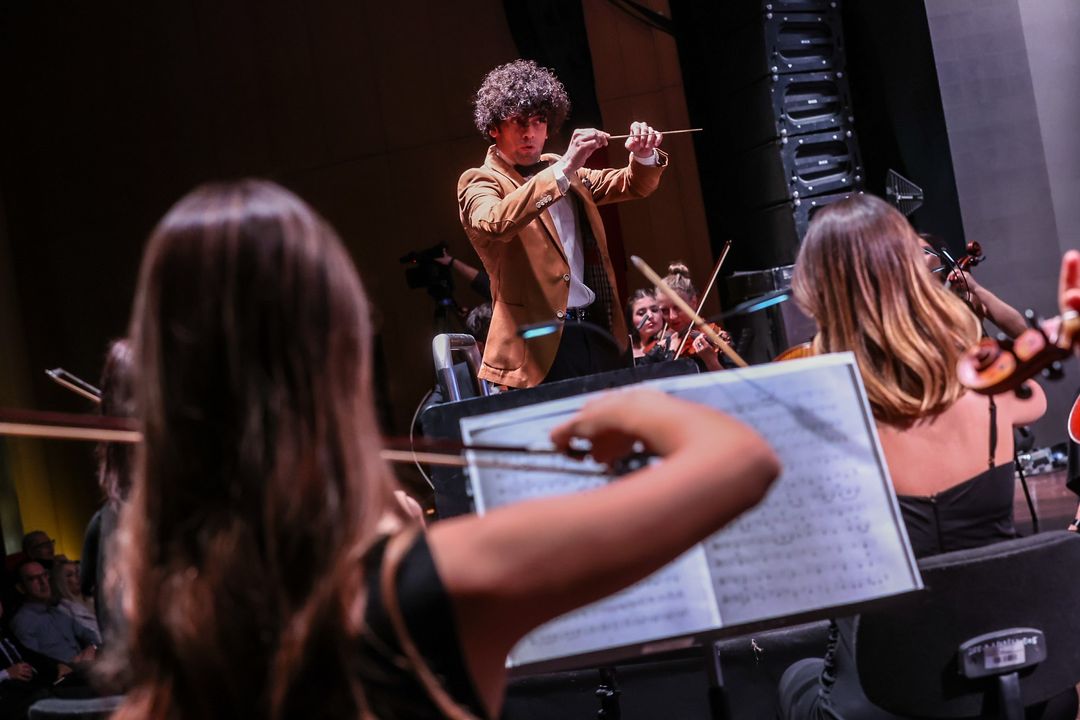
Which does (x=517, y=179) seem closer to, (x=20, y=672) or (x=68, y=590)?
(x=20, y=672)

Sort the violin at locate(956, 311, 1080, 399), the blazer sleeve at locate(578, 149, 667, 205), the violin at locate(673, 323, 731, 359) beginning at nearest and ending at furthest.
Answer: the violin at locate(956, 311, 1080, 399) < the blazer sleeve at locate(578, 149, 667, 205) < the violin at locate(673, 323, 731, 359)

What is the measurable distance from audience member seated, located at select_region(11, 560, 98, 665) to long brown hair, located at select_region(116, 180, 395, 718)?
466 cm

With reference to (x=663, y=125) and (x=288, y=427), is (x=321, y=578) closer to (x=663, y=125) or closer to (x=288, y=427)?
(x=288, y=427)

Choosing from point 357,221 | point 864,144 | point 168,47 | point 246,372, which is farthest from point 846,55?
point 246,372

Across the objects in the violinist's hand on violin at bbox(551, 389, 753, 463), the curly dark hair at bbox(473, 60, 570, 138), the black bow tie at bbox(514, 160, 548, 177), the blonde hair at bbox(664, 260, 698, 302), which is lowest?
the violinist's hand on violin at bbox(551, 389, 753, 463)

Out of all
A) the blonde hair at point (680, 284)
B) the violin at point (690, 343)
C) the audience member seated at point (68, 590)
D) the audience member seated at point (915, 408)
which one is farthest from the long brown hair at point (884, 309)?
the audience member seated at point (68, 590)

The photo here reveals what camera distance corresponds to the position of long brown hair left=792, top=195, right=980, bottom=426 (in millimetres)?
1862

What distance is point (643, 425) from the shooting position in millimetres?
1038

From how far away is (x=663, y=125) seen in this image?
722 cm

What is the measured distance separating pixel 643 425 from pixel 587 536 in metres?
0.14

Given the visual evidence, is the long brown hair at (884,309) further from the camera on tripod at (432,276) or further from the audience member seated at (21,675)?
the camera on tripod at (432,276)

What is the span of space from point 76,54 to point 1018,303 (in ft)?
20.8

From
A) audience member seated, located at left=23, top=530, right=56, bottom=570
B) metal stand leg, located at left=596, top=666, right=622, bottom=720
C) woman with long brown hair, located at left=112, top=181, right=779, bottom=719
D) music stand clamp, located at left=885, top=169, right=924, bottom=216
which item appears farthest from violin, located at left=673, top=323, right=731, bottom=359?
audience member seated, located at left=23, top=530, right=56, bottom=570

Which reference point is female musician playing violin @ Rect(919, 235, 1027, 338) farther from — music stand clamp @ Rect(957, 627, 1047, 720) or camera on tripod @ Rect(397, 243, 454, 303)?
camera on tripod @ Rect(397, 243, 454, 303)
